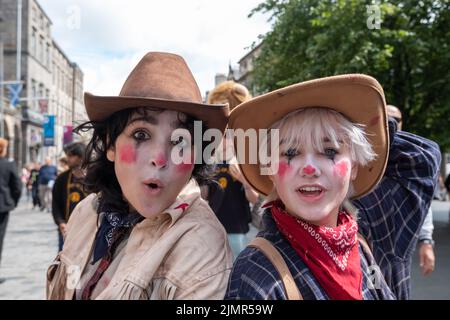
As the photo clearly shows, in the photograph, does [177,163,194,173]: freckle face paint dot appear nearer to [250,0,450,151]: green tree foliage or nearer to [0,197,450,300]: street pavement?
[0,197,450,300]: street pavement

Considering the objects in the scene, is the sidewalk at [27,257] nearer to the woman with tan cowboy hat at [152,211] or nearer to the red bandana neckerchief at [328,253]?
the woman with tan cowboy hat at [152,211]

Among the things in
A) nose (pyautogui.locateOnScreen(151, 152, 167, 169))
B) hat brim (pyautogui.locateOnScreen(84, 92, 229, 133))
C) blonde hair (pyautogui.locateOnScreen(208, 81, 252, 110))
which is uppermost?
blonde hair (pyautogui.locateOnScreen(208, 81, 252, 110))

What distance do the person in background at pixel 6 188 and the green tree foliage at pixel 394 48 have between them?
4057 mm

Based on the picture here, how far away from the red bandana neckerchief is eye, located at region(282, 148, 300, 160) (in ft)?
0.53

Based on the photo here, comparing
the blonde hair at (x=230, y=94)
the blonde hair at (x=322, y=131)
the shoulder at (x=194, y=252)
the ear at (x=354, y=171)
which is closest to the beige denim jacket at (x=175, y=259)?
the shoulder at (x=194, y=252)

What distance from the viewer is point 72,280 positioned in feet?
4.43

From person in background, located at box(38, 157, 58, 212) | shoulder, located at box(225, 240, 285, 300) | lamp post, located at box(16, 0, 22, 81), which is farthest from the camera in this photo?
lamp post, located at box(16, 0, 22, 81)

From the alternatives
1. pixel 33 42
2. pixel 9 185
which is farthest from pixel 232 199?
pixel 33 42

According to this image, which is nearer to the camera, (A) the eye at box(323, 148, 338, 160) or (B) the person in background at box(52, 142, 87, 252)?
(A) the eye at box(323, 148, 338, 160)

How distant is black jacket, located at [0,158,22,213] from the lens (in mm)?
4814

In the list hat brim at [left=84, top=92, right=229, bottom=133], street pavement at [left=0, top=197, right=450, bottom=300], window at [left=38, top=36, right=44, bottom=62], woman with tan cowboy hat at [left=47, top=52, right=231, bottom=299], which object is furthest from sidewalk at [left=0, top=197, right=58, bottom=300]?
window at [left=38, top=36, right=44, bottom=62]

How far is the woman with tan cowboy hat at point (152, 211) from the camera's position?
3.76 ft

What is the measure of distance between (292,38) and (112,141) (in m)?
8.09
